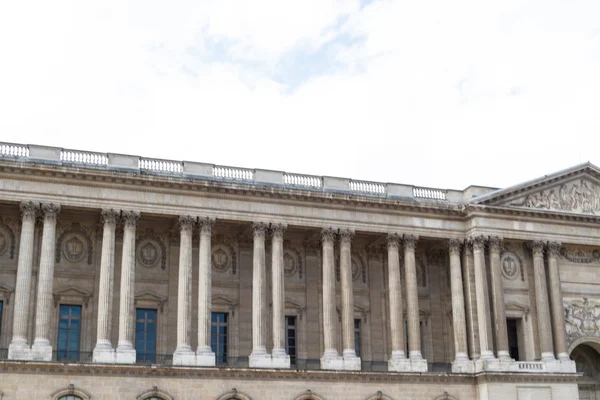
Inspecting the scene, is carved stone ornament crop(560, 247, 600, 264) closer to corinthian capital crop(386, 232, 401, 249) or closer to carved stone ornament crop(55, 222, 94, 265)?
corinthian capital crop(386, 232, 401, 249)

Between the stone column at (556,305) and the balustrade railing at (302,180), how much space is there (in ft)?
40.3

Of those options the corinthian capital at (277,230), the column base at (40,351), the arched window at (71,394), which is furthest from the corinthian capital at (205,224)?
the arched window at (71,394)

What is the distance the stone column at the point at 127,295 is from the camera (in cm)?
3578

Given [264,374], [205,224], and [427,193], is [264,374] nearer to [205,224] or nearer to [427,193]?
[205,224]

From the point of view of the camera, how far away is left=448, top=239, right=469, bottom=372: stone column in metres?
41.7

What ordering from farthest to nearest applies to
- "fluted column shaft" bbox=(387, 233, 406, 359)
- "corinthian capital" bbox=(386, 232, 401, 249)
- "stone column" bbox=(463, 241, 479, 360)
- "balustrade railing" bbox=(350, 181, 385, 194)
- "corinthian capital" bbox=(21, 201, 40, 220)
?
1. "balustrade railing" bbox=(350, 181, 385, 194)
2. "stone column" bbox=(463, 241, 479, 360)
3. "corinthian capital" bbox=(386, 232, 401, 249)
4. "fluted column shaft" bbox=(387, 233, 406, 359)
5. "corinthian capital" bbox=(21, 201, 40, 220)

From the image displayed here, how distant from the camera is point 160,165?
39125mm

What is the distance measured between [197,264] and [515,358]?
54.8ft

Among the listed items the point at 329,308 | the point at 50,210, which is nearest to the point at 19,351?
the point at 50,210

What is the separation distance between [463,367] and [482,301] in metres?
3.29

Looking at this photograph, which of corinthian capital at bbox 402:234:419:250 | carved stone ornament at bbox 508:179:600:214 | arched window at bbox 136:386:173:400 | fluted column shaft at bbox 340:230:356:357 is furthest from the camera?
carved stone ornament at bbox 508:179:600:214

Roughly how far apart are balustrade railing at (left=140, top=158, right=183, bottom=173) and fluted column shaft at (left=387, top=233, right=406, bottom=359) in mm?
10575

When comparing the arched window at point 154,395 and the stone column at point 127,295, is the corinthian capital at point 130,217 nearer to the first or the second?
the stone column at point 127,295

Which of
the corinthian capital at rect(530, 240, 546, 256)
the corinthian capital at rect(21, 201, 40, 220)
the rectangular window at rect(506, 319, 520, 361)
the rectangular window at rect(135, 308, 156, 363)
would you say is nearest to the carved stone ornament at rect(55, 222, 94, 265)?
the corinthian capital at rect(21, 201, 40, 220)
